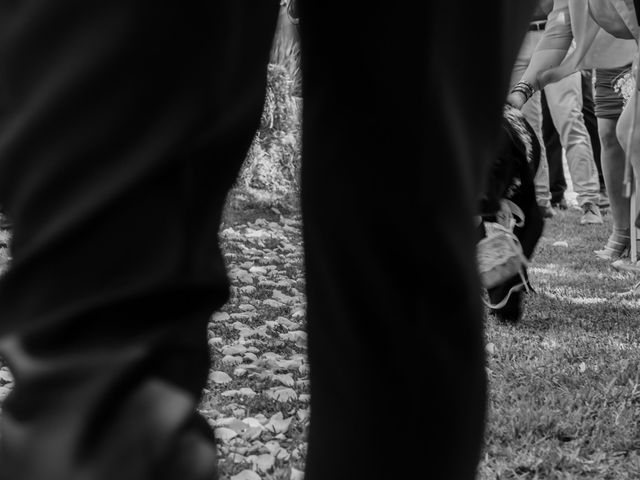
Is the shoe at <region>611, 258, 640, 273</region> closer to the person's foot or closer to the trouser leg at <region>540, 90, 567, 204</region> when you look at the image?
the person's foot

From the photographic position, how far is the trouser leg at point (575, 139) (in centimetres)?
756

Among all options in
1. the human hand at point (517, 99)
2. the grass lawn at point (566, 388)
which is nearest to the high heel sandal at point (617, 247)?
A: the grass lawn at point (566, 388)

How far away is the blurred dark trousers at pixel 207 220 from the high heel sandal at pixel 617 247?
15.9 ft

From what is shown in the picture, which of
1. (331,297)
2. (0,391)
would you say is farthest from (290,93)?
(331,297)

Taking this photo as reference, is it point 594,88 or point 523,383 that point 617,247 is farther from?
point 523,383

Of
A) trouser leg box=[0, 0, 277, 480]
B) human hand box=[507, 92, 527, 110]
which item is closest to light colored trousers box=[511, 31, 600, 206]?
human hand box=[507, 92, 527, 110]

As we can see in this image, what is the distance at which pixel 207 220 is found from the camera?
0.70 metres

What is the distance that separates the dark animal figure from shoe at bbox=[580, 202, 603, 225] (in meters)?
4.31

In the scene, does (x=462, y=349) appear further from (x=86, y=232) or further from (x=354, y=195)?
(x=86, y=232)

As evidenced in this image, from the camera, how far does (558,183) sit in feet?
29.8

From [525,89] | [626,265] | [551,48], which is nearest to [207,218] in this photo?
[525,89]

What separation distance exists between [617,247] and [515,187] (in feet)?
9.48

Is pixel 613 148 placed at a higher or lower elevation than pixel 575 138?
higher

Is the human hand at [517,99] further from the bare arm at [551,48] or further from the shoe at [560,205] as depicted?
the shoe at [560,205]
